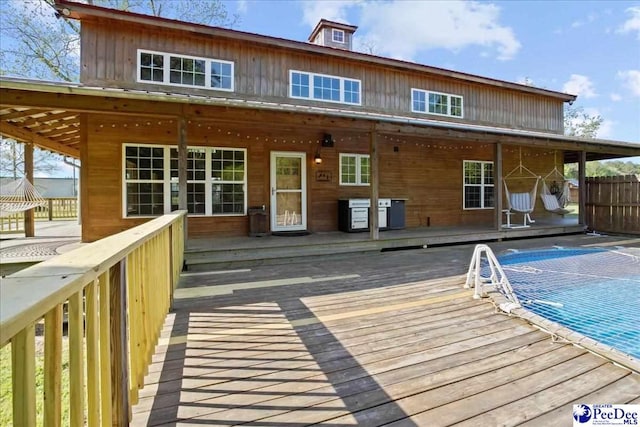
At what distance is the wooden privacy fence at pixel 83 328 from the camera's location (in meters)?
0.72

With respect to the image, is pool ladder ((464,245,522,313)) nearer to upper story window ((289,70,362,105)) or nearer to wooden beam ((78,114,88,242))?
upper story window ((289,70,362,105))

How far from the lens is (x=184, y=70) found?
24.3 ft

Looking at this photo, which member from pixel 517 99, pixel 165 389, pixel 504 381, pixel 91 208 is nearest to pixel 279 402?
pixel 165 389

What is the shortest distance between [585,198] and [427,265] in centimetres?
743

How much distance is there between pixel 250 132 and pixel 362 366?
20.1ft

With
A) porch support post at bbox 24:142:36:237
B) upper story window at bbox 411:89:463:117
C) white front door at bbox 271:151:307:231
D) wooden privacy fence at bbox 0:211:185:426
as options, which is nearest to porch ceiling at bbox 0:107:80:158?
porch support post at bbox 24:142:36:237

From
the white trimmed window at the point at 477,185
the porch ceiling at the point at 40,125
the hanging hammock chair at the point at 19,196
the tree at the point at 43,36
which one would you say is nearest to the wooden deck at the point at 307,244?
the white trimmed window at the point at 477,185

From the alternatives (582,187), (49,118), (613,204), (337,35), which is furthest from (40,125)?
(613,204)

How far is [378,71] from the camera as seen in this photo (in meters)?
9.34

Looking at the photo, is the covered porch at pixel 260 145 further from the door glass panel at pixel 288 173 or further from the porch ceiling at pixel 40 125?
the door glass panel at pixel 288 173

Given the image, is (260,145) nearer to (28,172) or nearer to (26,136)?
(26,136)

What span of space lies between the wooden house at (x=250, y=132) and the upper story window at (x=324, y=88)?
1.2 inches

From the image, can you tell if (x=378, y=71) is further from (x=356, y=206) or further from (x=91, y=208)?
(x=91, y=208)

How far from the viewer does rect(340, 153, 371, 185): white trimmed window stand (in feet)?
27.8
